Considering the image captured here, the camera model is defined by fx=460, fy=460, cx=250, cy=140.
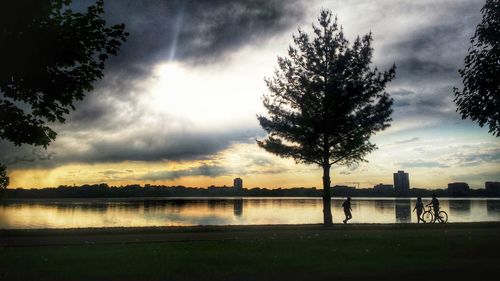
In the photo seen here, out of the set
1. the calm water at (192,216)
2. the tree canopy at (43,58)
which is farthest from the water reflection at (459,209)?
the tree canopy at (43,58)

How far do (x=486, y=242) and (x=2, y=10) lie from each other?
1761 centimetres

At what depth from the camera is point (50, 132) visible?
1559 cm

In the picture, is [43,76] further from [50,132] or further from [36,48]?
[50,132]

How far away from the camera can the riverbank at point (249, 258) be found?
450 inches

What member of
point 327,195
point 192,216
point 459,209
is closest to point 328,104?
point 327,195

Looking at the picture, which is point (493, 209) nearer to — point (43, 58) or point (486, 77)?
point (486, 77)

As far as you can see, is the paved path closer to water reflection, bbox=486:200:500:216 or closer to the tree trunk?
the tree trunk

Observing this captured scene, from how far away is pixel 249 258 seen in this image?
13539 millimetres

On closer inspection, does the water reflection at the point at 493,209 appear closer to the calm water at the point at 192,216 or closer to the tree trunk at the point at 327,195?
the calm water at the point at 192,216

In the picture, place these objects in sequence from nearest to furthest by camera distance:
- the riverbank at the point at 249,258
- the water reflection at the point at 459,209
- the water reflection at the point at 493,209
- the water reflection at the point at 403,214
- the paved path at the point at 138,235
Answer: the riverbank at the point at 249,258, the paved path at the point at 138,235, the water reflection at the point at 403,214, the water reflection at the point at 459,209, the water reflection at the point at 493,209

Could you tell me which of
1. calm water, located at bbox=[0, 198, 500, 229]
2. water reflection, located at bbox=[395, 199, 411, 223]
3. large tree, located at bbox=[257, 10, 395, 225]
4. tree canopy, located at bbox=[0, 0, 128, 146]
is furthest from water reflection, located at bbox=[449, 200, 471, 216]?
tree canopy, located at bbox=[0, 0, 128, 146]

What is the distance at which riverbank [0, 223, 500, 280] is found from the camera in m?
11.4

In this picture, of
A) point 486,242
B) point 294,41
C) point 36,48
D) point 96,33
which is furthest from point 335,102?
point 36,48

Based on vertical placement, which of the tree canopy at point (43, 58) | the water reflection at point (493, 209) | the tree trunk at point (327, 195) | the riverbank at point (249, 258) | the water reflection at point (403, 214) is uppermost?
the tree canopy at point (43, 58)
